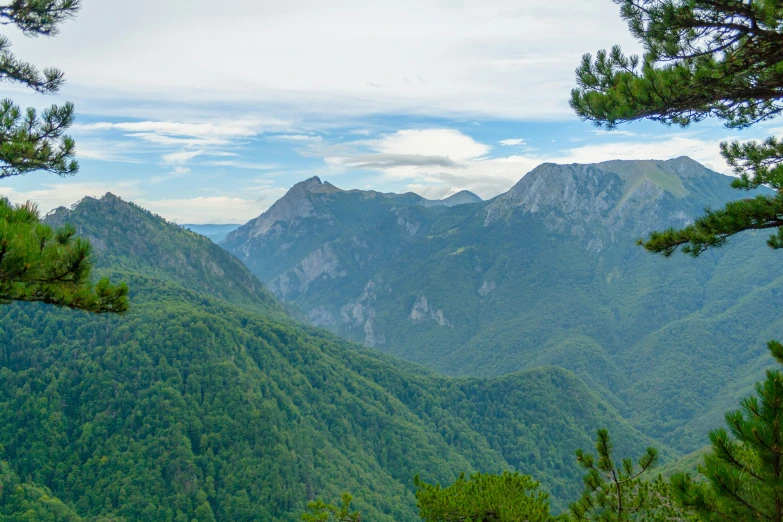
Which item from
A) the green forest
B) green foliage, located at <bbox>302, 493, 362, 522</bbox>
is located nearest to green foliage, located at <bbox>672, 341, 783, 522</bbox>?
the green forest

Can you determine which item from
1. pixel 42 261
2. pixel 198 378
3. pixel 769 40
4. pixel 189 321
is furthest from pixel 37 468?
pixel 769 40

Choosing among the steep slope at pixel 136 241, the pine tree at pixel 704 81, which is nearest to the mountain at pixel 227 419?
the steep slope at pixel 136 241

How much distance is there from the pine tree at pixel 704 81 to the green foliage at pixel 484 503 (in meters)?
7.08

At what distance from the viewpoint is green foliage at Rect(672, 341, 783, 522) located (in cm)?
548

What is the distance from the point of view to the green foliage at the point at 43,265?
622cm

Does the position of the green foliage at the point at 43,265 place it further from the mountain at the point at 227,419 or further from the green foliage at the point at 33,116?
the mountain at the point at 227,419

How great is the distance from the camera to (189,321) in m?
115

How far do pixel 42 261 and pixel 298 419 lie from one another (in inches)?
4559

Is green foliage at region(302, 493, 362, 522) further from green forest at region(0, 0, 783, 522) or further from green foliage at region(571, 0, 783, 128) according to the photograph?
green foliage at region(571, 0, 783, 128)

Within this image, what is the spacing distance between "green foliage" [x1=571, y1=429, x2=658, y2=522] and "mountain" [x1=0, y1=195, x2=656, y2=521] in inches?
3090

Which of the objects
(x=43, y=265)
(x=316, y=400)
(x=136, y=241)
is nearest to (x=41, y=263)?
(x=43, y=265)

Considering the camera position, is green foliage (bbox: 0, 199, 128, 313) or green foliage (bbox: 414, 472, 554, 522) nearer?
green foliage (bbox: 0, 199, 128, 313)

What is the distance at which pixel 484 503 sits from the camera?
13391 millimetres

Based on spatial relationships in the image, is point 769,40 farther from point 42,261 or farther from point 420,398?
point 420,398
